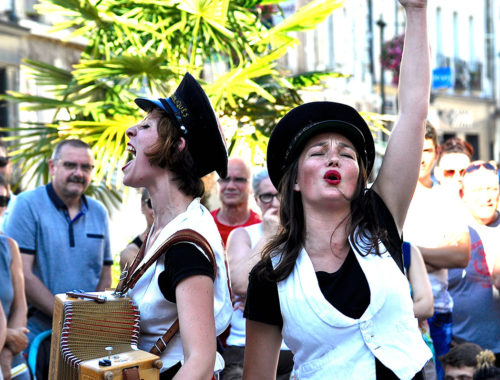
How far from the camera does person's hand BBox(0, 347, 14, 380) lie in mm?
4864

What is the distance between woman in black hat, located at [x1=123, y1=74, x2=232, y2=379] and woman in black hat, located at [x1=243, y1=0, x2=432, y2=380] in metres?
0.21

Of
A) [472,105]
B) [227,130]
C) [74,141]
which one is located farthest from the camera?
[472,105]

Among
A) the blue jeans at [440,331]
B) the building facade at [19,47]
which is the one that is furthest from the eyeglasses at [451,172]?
the building facade at [19,47]

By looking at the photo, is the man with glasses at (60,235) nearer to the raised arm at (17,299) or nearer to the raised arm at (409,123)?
the raised arm at (17,299)

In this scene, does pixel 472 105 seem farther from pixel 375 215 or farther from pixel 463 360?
pixel 375 215

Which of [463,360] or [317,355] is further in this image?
[463,360]

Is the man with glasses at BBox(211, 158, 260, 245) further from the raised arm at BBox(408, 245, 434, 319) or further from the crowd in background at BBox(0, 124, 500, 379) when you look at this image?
the raised arm at BBox(408, 245, 434, 319)

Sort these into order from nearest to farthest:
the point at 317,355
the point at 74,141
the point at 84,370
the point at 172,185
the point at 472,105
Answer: the point at 84,370 < the point at 317,355 < the point at 172,185 < the point at 74,141 < the point at 472,105

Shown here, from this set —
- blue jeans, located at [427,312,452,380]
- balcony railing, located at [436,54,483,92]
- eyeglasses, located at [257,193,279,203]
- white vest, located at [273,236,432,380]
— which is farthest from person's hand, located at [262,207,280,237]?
balcony railing, located at [436,54,483,92]

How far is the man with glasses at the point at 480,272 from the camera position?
5.93 meters

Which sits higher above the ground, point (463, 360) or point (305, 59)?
point (305, 59)

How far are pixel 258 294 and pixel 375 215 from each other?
0.47 metres

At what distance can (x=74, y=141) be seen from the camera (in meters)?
6.27

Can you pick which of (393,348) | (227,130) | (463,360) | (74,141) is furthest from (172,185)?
(227,130)
